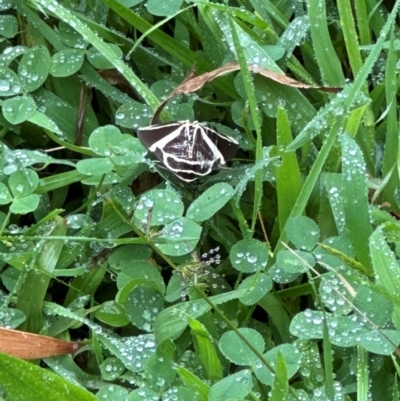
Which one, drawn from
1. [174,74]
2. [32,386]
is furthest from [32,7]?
[32,386]

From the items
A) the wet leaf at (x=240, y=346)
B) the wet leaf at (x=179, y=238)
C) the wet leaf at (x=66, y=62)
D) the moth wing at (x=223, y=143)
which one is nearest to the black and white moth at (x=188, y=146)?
the moth wing at (x=223, y=143)

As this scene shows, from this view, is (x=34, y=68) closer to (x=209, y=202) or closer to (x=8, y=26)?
(x=8, y=26)

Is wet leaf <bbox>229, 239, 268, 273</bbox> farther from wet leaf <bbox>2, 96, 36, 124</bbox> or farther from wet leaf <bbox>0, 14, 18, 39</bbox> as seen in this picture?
wet leaf <bbox>0, 14, 18, 39</bbox>

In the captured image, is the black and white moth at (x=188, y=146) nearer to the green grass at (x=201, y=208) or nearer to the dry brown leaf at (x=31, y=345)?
the green grass at (x=201, y=208)

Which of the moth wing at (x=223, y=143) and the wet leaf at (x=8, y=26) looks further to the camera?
the wet leaf at (x=8, y=26)

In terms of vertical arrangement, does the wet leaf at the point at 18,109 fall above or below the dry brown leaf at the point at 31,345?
above

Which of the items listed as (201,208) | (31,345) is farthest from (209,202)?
(31,345)

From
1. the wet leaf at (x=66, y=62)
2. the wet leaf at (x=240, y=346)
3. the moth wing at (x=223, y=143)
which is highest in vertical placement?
the wet leaf at (x=66, y=62)
